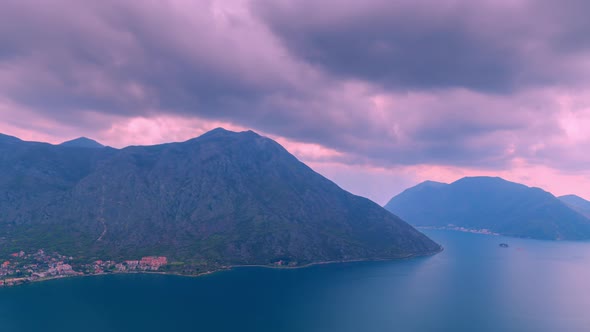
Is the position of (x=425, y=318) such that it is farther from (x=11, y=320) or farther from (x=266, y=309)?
(x=11, y=320)

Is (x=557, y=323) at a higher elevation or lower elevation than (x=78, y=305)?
higher

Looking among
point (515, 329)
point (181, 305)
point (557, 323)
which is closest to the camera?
point (515, 329)

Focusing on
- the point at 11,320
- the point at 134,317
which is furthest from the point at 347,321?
the point at 11,320

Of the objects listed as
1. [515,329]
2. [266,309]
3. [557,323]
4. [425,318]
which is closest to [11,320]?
[266,309]

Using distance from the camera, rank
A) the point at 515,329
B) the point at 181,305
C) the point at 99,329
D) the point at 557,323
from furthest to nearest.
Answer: the point at 181,305 < the point at 557,323 < the point at 515,329 < the point at 99,329

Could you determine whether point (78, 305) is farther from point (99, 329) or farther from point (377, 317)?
point (377, 317)

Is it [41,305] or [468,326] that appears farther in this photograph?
[41,305]

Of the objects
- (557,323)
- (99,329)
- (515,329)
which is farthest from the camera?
(557,323)

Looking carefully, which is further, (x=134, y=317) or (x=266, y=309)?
(x=266, y=309)

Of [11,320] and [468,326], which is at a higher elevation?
[468,326]
